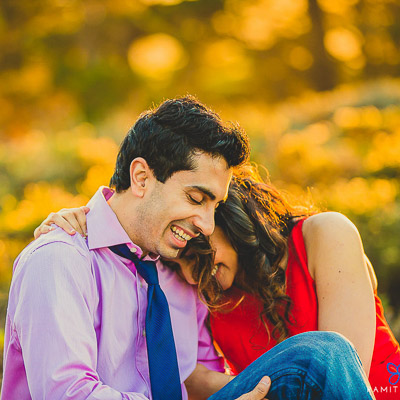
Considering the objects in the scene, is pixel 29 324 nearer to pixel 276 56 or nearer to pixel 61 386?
pixel 61 386

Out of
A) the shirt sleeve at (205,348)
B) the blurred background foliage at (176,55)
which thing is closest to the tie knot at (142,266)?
the shirt sleeve at (205,348)

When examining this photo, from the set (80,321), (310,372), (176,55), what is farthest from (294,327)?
(176,55)

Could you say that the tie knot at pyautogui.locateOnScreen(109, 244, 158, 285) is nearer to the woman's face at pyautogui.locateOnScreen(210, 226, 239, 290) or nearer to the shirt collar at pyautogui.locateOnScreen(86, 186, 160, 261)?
the shirt collar at pyautogui.locateOnScreen(86, 186, 160, 261)

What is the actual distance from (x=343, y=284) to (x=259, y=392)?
0.73 m

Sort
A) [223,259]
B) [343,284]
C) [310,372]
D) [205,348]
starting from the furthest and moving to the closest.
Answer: [205,348], [223,259], [343,284], [310,372]

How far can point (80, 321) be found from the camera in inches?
79.4

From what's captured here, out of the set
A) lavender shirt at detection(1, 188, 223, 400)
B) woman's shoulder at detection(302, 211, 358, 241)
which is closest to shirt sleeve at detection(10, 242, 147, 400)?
lavender shirt at detection(1, 188, 223, 400)

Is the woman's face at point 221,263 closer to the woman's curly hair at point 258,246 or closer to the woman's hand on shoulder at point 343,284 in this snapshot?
the woman's curly hair at point 258,246

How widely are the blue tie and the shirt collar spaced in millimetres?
36

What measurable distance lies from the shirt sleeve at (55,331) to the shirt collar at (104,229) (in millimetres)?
210

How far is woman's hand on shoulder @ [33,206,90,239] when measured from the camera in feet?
7.37

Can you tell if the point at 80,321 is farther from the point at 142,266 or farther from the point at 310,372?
the point at 310,372

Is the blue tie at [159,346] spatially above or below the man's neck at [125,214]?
below

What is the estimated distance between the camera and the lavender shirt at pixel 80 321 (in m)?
1.93
